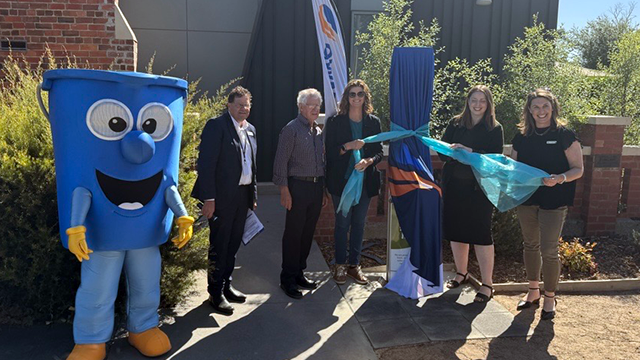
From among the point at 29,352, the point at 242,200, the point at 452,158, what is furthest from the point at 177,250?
the point at 452,158

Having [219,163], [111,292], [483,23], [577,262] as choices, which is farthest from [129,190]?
[483,23]

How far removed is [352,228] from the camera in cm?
495

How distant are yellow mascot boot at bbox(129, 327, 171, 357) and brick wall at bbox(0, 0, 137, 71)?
400 centimetres

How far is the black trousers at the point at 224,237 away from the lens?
4148 mm

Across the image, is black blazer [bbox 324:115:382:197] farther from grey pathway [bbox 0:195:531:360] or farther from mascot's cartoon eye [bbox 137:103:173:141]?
mascot's cartoon eye [bbox 137:103:173:141]

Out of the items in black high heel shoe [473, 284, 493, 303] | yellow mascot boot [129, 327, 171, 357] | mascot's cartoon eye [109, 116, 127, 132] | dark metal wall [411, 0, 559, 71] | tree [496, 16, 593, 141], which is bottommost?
black high heel shoe [473, 284, 493, 303]

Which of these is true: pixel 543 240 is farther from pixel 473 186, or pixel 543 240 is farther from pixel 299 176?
pixel 299 176

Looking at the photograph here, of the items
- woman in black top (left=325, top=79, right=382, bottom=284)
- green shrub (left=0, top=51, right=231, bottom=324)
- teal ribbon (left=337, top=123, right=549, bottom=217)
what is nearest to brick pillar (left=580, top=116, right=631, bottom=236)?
teal ribbon (left=337, top=123, right=549, bottom=217)

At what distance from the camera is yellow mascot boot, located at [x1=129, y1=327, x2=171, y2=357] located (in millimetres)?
3504

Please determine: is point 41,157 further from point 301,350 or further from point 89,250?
point 301,350

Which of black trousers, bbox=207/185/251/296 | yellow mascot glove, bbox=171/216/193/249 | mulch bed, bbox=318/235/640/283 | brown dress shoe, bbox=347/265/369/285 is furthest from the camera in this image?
mulch bed, bbox=318/235/640/283

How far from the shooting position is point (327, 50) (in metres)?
6.11

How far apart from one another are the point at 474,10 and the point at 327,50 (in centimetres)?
494

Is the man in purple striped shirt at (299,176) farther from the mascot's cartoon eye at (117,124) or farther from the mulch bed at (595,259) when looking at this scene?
the mascot's cartoon eye at (117,124)
